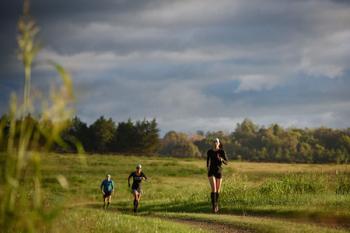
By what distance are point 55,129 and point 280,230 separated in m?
13.4

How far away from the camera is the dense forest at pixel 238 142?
333ft

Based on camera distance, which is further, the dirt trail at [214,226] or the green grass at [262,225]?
the dirt trail at [214,226]

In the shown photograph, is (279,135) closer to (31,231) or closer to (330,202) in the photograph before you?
(330,202)

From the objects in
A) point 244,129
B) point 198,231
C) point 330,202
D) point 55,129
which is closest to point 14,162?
point 55,129

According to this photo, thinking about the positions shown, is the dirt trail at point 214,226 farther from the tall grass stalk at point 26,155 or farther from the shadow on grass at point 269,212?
the tall grass stalk at point 26,155

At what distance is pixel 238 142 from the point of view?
532ft

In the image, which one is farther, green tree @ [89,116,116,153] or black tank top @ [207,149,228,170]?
green tree @ [89,116,116,153]


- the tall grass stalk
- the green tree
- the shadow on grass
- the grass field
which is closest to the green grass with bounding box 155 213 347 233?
the grass field

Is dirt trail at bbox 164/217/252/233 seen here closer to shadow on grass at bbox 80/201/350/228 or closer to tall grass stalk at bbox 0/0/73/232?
shadow on grass at bbox 80/201/350/228

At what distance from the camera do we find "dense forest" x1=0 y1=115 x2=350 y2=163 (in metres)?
101

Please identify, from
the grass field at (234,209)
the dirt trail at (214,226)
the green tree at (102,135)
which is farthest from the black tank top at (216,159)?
the green tree at (102,135)

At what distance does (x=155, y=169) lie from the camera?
62875mm

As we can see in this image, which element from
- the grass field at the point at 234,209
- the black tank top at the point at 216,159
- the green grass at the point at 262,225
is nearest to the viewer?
the grass field at the point at 234,209

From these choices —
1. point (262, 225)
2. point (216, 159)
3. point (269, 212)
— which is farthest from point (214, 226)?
point (269, 212)
